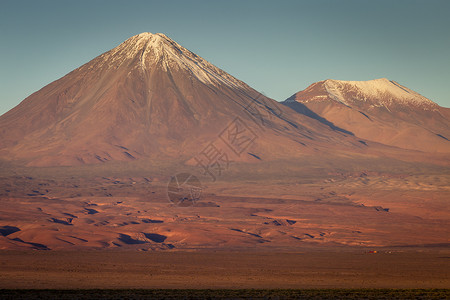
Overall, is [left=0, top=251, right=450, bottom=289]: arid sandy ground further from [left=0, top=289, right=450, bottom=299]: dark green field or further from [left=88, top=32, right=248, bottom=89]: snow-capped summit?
[left=88, top=32, right=248, bottom=89]: snow-capped summit

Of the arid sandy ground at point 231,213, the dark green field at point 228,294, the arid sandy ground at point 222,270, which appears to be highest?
the dark green field at point 228,294

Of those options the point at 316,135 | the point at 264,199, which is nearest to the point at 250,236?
the point at 264,199

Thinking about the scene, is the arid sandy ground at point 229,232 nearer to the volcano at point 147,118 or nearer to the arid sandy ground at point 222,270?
the arid sandy ground at point 222,270

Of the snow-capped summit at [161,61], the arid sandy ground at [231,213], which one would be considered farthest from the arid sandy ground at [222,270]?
the snow-capped summit at [161,61]

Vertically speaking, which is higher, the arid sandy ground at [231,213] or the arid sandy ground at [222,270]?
the arid sandy ground at [222,270]

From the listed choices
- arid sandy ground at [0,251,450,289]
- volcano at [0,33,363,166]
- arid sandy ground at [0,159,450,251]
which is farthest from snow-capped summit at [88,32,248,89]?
arid sandy ground at [0,251,450,289]

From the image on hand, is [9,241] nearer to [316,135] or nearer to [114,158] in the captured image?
[114,158]
